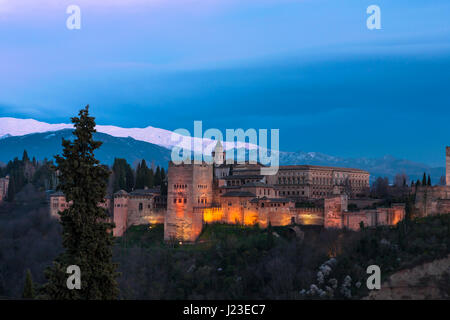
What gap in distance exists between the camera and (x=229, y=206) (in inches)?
2357

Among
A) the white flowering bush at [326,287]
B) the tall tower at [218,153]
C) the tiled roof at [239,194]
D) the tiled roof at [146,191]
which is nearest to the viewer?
the white flowering bush at [326,287]

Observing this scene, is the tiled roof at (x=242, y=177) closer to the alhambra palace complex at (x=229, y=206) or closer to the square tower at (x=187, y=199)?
the alhambra palace complex at (x=229, y=206)

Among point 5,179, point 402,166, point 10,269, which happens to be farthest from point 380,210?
point 402,166

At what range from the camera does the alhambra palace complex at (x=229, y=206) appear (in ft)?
181

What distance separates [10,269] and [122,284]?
1571cm

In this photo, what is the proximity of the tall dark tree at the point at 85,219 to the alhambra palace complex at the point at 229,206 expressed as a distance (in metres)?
35.4

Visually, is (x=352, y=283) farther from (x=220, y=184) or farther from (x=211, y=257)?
(x=220, y=184)

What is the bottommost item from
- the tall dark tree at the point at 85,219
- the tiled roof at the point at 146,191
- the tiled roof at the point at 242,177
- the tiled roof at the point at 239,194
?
the tall dark tree at the point at 85,219

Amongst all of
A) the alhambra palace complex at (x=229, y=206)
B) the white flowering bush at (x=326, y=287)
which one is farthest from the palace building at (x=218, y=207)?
the white flowering bush at (x=326, y=287)

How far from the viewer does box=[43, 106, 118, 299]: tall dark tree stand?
18719mm

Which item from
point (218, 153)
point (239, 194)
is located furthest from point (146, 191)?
point (218, 153)

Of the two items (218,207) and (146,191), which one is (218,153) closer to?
(146,191)

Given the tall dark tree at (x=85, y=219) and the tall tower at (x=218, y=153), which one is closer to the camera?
the tall dark tree at (x=85, y=219)
